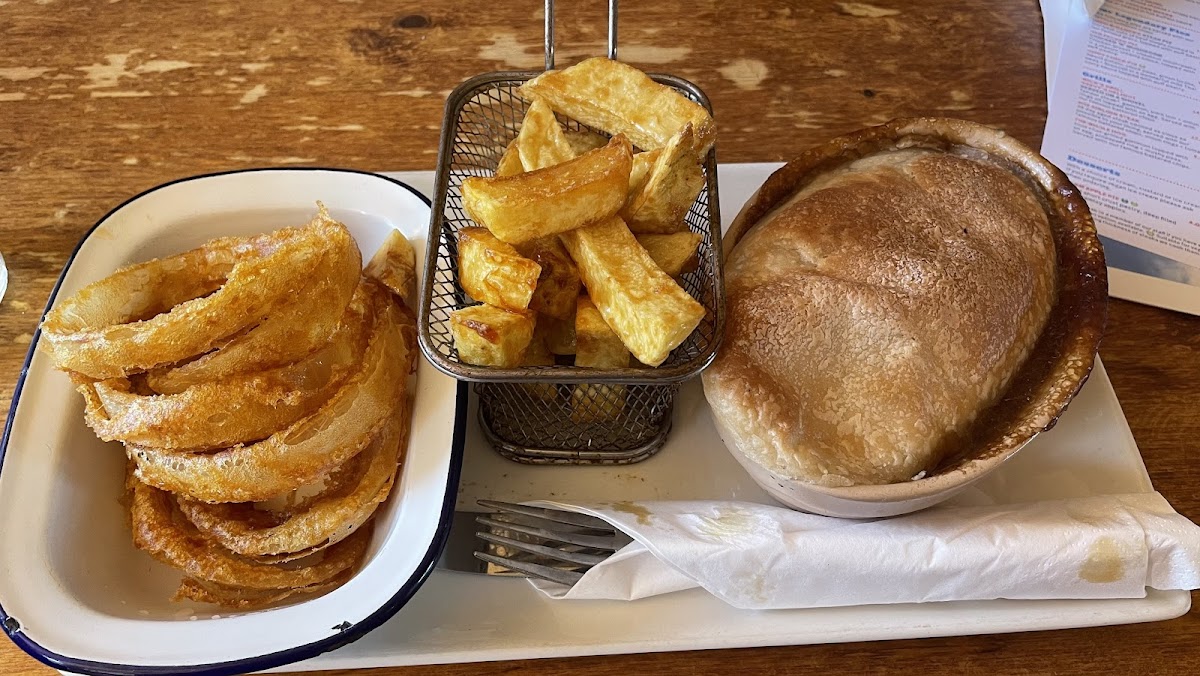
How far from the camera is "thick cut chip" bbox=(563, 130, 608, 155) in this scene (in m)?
1.45

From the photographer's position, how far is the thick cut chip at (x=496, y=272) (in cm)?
114

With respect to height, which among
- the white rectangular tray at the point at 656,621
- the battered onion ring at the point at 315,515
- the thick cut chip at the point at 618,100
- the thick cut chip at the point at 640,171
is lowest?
the white rectangular tray at the point at 656,621

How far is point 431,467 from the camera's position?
48.5 inches

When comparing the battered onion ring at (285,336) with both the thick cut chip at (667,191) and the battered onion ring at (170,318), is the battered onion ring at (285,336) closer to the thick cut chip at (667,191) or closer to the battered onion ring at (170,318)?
the battered onion ring at (170,318)

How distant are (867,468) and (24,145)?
6.23ft

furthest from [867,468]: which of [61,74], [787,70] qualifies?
[61,74]

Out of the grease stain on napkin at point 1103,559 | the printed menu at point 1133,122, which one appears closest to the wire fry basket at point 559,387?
the grease stain on napkin at point 1103,559

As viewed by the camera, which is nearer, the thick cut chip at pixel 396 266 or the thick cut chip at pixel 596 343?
the thick cut chip at pixel 596 343

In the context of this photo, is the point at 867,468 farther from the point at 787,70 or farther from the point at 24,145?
the point at 24,145

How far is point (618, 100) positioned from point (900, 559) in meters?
0.80

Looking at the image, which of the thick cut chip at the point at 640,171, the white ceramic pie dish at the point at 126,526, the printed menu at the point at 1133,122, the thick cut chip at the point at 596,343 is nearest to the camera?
Answer: the white ceramic pie dish at the point at 126,526

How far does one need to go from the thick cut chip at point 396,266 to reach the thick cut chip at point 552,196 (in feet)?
0.86

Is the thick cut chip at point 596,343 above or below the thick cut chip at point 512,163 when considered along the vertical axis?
below

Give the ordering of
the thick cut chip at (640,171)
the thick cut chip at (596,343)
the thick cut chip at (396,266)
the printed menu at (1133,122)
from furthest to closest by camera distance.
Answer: the printed menu at (1133,122) → the thick cut chip at (396,266) → the thick cut chip at (640,171) → the thick cut chip at (596,343)
